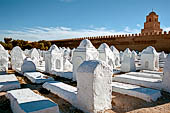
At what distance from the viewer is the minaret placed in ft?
88.4

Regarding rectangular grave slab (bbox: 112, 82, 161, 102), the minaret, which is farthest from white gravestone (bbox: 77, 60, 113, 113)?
the minaret

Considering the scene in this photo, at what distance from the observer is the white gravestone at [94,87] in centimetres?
332

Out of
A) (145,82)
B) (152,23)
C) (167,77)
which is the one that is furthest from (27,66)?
(152,23)

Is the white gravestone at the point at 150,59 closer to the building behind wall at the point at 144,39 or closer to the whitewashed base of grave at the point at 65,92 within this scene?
the whitewashed base of grave at the point at 65,92

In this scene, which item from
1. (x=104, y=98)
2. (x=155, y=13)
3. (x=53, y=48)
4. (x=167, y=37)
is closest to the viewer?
(x=104, y=98)

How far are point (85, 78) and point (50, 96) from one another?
188cm

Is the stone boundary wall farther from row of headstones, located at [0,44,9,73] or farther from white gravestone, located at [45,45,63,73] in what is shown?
row of headstones, located at [0,44,9,73]

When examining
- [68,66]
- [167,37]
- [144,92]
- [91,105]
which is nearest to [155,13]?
[167,37]

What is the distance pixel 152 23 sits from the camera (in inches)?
1062

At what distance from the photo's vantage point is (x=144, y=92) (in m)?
4.47

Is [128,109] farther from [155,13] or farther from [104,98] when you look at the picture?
[155,13]

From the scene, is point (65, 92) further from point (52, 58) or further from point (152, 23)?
point (152, 23)

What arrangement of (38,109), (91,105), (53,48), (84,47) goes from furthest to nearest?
1. (53,48)
2. (84,47)
3. (91,105)
4. (38,109)

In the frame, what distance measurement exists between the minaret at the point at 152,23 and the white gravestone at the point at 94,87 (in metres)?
27.3
